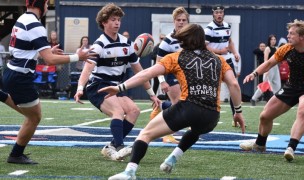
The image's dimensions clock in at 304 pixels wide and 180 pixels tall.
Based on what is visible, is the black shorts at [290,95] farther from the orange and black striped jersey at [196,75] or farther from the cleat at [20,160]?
the cleat at [20,160]

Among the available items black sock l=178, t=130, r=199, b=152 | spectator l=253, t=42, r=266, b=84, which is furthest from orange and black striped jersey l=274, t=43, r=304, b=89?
spectator l=253, t=42, r=266, b=84

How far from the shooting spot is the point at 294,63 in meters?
11.2

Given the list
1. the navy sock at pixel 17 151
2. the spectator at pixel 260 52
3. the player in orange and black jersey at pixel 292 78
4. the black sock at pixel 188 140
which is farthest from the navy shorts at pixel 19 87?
the spectator at pixel 260 52

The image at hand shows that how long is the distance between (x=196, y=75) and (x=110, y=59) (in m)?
2.53

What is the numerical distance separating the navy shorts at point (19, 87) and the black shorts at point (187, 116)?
1.97 metres

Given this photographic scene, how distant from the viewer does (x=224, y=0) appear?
28.8 metres

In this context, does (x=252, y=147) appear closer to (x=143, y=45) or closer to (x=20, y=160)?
(x=20, y=160)

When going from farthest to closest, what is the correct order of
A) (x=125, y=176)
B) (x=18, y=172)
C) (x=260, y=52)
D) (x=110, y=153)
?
(x=260, y=52), (x=110, y=153), (x=18, y=172), (x=125, y=176)

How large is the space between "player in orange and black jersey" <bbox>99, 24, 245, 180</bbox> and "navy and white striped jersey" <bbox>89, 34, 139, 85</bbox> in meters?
2.31

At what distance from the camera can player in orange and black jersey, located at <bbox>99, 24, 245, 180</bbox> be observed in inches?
330

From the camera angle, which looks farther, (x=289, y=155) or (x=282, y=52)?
(x=282, y=52)

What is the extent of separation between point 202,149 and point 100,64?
195 centimetres

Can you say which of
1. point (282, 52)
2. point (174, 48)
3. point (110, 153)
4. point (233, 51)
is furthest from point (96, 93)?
point (233, 51)

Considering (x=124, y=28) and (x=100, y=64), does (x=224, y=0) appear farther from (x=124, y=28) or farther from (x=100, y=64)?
(x=100, y=64)
